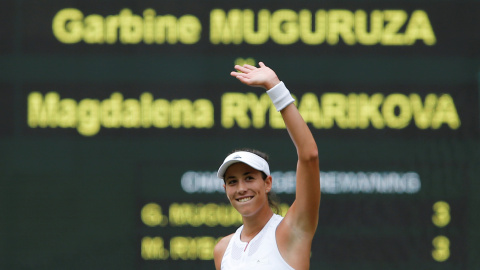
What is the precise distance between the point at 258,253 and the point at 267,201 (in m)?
0.23

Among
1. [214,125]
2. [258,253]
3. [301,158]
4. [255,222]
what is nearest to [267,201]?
[255,222]

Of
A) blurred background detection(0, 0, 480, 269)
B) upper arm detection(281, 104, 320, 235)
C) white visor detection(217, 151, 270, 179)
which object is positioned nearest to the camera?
upper arm detection(281, 104, 320, 235)

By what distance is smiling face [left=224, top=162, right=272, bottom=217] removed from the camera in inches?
102

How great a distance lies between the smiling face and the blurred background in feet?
5.31

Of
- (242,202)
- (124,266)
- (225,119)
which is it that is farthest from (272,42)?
Result: (242,202)

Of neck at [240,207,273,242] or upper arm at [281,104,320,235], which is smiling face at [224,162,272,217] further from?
upper arm at [281,104,320,235]

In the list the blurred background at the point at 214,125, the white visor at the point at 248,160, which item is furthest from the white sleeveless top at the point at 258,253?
the blurred background at the point at 214,125

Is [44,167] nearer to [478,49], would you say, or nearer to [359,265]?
[359,265]

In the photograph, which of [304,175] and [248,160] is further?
[248,160]

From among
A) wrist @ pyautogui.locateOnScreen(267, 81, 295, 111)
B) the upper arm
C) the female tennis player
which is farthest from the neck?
wrist @ pyautogui.locateOnScreen(267, 81, 295, 111)

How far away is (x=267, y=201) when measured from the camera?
8.75 ft

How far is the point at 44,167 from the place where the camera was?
430 cm

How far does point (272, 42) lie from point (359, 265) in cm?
131

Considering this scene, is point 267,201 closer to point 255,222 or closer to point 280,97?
point 255,222
